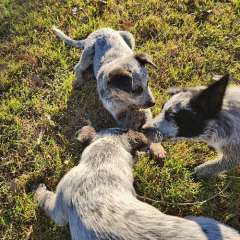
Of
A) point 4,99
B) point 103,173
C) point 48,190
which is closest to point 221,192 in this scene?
point 103,173

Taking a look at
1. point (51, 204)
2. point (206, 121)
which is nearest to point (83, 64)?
point (51, 204)

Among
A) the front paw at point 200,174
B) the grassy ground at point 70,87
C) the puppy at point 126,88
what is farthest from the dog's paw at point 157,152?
the front paw at point 200,174

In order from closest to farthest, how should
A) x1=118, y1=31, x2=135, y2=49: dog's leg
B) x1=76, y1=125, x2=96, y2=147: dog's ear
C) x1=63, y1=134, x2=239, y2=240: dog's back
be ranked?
x1=63, y1=134, x2=239, y2=240: dog's back < x1=76, y1=125, x2=96, y2=147: dog's ear < x1=118, y1=31, x2=135, y2=49: dog's leg

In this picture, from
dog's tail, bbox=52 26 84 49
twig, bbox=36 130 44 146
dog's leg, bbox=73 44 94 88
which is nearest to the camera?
twig, bbox=36 130 44 146

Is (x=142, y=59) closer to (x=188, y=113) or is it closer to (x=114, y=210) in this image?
(x=188, y=113)

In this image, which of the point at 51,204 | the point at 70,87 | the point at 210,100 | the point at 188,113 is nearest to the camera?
the point at 210,100

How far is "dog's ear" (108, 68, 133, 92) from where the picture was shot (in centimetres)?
580

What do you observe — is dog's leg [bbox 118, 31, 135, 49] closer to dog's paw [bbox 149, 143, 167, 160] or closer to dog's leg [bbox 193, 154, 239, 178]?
dog's paw [bbox 149, 143, 167, 160]

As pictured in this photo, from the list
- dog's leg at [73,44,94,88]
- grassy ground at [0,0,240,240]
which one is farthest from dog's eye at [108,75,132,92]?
dog's leg at [73,44,94,88]

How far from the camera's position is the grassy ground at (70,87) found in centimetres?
546

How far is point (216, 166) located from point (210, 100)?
978mm

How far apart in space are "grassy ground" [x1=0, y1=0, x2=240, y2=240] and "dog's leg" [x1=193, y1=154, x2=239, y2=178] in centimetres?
12

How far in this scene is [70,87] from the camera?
673 cm

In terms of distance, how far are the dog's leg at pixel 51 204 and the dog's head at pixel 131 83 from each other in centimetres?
138
